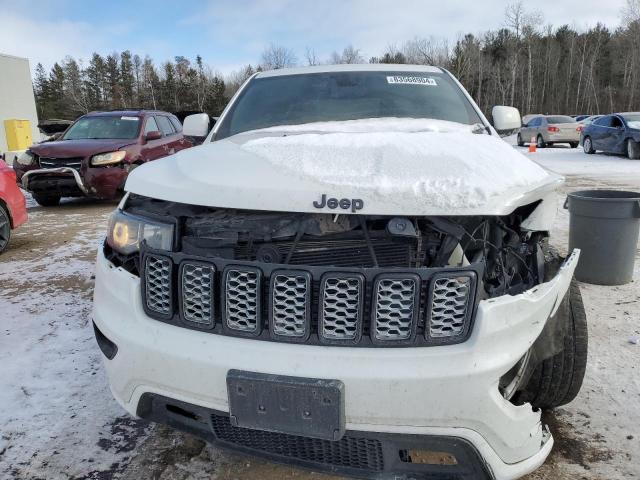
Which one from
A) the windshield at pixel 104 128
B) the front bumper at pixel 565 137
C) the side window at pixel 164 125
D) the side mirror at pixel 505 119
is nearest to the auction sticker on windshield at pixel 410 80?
the side mirror at pixel 505 119

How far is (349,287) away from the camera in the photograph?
1549 millimetres

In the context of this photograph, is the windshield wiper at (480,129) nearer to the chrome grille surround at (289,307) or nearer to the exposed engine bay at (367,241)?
the exposed engine bay at (367,241)

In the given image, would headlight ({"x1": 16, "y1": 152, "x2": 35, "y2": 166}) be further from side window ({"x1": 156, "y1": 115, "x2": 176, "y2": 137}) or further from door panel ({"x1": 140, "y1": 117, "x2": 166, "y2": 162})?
side window ({"x1": 156, "y1": 115, "x2": 176, "y2": 137})

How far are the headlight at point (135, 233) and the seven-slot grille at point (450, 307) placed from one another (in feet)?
3.28

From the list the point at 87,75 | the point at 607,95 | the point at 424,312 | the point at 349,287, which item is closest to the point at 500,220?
the point at 424,312

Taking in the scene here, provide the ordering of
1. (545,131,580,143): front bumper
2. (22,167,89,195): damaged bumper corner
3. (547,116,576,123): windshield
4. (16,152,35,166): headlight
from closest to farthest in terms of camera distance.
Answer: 1. (22,167,89,195): damaged bumper corner
2. (16,152,35,166): headlight
3. (545,131,580,143): front bumper
4. (547,116,576,123): windshield

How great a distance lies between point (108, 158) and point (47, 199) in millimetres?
1842

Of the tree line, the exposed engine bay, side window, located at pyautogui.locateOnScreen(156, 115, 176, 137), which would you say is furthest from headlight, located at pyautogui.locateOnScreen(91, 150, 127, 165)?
the tree line

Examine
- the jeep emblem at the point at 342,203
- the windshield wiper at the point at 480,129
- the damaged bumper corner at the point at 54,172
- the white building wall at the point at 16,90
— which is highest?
the white building wall at the point at 16,90

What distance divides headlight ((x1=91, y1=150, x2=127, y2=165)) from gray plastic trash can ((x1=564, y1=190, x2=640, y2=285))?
7.06 metres

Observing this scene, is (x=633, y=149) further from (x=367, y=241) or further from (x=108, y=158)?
(x=367, y=241)

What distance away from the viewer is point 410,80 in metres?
3.44

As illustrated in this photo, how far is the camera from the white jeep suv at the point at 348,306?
1515 millimetres

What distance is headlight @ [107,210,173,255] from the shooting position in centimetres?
189
